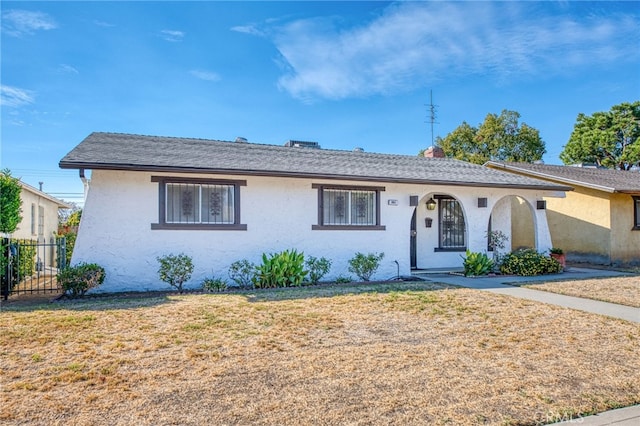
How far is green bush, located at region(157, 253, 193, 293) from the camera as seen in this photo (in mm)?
9219

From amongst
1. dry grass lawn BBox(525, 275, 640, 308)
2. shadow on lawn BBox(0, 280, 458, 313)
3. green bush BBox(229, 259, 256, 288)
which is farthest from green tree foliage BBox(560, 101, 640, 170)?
green bush BBox(229, 259, 256, 288)

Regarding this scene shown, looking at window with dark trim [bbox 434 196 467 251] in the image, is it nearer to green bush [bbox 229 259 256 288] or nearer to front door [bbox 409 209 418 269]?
front door [bbox 409 209 418 269]

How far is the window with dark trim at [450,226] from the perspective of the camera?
46.4 feet

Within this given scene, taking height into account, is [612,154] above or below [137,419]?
above

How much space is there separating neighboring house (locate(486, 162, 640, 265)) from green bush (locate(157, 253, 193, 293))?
14.4m

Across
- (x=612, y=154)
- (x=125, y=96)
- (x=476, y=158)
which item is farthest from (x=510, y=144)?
(x=125, y=96)

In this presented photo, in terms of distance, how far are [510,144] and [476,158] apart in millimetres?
2992

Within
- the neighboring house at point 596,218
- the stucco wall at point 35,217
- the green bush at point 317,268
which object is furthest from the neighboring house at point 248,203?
the stucco wall at point 35,217

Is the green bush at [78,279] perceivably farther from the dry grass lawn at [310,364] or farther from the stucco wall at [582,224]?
the stucco wall at [582,224]

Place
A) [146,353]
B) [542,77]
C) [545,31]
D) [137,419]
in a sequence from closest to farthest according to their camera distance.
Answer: [137,419]
[146,353]
[545,31]
[542,77]

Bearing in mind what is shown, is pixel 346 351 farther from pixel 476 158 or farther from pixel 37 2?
pixel 476 158

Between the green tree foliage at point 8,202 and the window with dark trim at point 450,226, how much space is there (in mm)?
12850

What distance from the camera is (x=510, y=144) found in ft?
107

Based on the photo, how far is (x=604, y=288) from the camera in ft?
31.8
